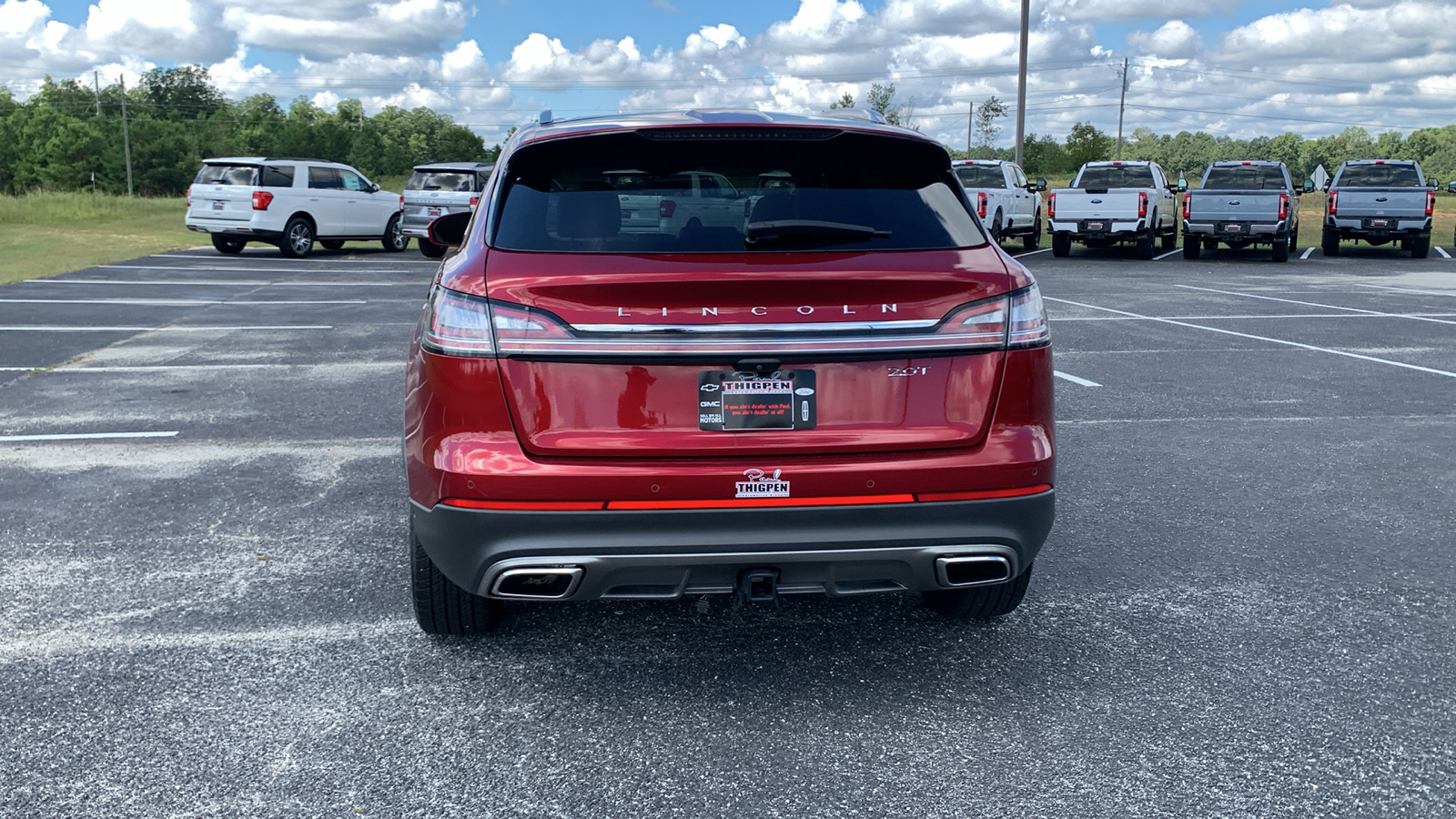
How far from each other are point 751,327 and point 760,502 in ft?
1.49

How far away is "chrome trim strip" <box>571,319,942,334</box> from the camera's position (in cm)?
312

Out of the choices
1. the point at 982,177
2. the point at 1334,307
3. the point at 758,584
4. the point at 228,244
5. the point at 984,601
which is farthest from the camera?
the point at 982,177

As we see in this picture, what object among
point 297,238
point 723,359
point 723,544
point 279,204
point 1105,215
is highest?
point 279,204

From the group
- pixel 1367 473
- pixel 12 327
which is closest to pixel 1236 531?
pixel 1367 473

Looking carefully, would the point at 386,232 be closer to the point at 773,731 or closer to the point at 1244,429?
the point at 1244,429

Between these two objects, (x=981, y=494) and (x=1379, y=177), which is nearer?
(x=981, y=494)

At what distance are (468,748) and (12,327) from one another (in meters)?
11.0

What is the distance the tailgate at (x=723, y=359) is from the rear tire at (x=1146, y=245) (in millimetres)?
22246

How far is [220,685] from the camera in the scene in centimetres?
360

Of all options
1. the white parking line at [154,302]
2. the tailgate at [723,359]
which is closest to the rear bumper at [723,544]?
the tailgate at [723,359]

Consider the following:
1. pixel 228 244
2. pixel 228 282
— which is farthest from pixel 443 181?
pixel 228 282

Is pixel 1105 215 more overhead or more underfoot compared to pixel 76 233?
more overhead

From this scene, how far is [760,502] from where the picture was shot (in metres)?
3.18

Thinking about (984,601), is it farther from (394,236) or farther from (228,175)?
(394,236)
